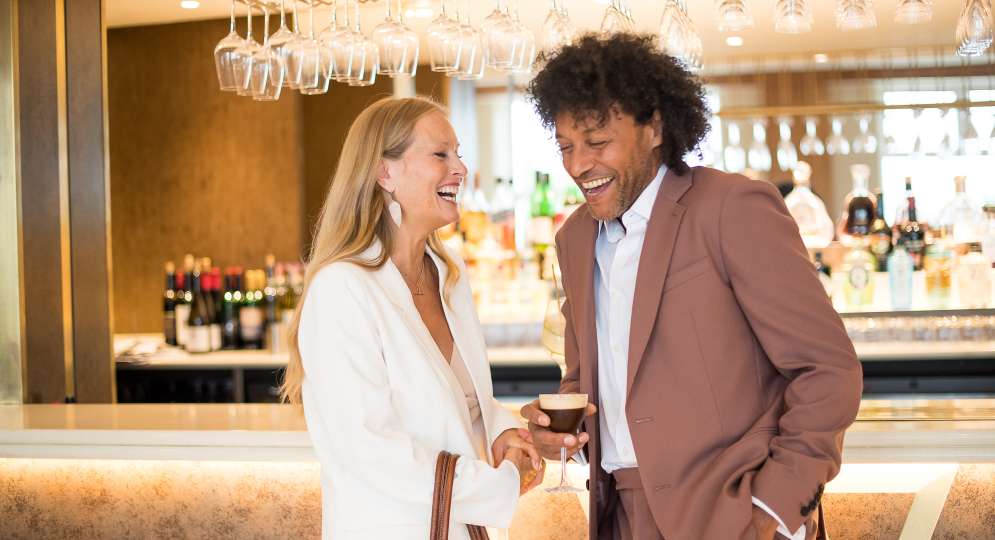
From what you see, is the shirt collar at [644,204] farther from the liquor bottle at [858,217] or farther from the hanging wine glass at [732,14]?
the liquor bottle at [858,217]

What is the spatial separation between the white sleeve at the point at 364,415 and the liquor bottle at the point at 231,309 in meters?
3.09

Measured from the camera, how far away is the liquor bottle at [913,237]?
4.41m

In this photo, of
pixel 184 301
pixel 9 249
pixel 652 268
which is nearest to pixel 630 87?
pixel 652 268

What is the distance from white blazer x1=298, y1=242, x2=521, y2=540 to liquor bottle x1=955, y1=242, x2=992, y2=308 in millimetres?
2925

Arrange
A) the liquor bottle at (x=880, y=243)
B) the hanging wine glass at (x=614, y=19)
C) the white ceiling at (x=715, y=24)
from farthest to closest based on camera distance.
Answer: the white ceiling at (x=715, y=24) < the liquor bottle at (x=880, y=243) < the hanging wine glass at (x=614, y=19)

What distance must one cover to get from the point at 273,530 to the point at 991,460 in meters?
1.79

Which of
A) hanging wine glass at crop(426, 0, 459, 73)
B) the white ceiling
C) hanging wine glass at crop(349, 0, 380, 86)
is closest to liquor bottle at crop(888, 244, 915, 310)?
the white ceiling

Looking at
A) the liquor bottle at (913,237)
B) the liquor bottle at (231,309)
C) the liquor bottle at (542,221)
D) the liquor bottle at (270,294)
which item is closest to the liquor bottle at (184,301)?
the liquor bottle at (231,309)

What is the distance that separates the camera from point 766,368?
177 cm

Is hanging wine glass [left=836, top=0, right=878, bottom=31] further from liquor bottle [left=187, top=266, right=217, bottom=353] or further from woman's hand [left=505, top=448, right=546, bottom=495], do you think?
liquor bottle [left=187, top=266, right=217, bottom=353]

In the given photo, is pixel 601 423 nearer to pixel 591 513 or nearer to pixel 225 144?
pixel 591 513

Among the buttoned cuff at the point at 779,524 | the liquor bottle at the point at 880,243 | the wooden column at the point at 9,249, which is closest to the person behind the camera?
the buttoned cuff at the point at 779,524

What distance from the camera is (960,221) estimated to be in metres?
4.29

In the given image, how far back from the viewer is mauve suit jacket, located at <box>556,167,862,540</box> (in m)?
1.67
